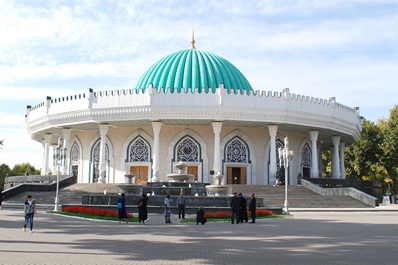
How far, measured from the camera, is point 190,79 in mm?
37219

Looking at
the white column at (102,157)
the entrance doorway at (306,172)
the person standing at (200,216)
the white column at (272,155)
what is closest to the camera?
the person standing at (200,216)

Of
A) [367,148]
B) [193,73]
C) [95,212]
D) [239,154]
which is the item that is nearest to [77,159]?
[193,73]

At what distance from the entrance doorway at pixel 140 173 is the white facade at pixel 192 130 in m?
0.08

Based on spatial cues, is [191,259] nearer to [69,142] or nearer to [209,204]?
[209,204]

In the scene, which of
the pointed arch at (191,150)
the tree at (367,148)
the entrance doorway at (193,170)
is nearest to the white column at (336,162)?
the pointed arch at (191,150)

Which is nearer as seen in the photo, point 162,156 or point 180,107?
point 180,107

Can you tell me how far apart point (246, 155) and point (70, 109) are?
13822mm

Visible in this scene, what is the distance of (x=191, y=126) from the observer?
35375mm

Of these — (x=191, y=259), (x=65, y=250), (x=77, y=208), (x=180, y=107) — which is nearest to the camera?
(x=191, y=259)

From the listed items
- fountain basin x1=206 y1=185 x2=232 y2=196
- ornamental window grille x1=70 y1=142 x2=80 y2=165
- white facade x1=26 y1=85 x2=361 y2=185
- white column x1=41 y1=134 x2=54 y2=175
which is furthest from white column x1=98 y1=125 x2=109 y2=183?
fountain basin x1=206 y1=185 x2=232 y2=196

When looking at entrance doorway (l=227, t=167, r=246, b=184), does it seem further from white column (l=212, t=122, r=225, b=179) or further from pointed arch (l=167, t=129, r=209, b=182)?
white column (l=212, t=122, r=225, b=179)

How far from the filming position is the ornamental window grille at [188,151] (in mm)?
35219

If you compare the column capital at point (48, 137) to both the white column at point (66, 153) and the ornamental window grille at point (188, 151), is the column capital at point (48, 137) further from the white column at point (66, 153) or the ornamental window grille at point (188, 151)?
the ornamental window grille at point (188, 151)

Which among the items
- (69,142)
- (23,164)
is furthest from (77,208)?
(23,164)
